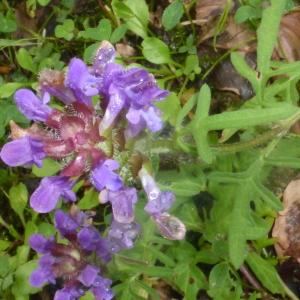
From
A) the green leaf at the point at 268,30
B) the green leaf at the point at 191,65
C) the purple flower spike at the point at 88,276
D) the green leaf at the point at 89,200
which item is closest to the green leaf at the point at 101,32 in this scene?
the green leaf at the point at 191,65

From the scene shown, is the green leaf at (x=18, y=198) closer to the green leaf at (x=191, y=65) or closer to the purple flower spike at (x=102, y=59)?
the green leaf at (x=191, y=65)

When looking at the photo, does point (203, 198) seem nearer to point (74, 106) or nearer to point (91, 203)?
point (91, 203)

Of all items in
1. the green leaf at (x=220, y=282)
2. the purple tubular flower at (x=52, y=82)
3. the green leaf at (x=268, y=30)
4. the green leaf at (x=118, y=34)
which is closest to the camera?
the purple tubular flower at (x=52, y=82)

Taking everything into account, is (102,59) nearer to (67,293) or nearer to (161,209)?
(161,209)

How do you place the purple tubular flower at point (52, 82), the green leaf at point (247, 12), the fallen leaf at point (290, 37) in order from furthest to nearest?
the fallen leaf at point (290, 37) → the green leaf at point (247, 12) → the purple tubular flower at point (52, 82)

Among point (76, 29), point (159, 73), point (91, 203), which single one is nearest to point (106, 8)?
point (76, 29)

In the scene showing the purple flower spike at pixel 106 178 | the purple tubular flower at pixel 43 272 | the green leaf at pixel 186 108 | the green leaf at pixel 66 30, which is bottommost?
the purple tubular flower at pixel 43 272

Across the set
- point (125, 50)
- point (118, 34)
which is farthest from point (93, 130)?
point (125, 50)

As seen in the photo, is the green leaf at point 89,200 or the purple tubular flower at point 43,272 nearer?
the purple tubular flower at point 43,272

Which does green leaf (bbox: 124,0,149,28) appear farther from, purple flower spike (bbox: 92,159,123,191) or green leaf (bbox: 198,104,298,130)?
purple flower spike (bbox: 92,159,123,191)
